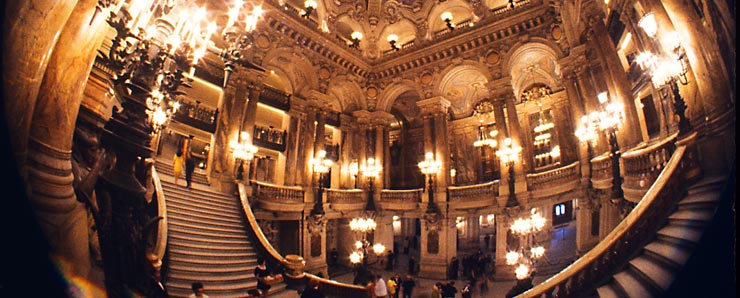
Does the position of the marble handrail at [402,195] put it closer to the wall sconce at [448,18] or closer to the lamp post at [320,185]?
the lamp post at [320,185]

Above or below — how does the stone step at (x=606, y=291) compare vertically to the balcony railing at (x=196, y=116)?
below

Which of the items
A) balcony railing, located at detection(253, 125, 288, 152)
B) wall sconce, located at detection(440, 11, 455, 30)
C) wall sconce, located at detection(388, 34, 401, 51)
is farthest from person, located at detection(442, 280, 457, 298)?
wall sconce, located at detection(388, 34, 401, 51)

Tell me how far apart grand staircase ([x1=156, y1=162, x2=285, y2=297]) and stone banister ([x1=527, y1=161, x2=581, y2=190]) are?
11.9 m

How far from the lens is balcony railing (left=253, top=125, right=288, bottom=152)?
14517 mm

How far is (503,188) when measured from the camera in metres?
13.4

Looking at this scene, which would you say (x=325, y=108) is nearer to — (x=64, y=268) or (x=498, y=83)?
(x=498, y=83)

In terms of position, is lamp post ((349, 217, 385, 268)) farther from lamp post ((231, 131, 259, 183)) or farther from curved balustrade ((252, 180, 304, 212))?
lamp post ((231, 131, 259, 183))

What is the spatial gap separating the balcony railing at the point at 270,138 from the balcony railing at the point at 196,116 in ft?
7.26

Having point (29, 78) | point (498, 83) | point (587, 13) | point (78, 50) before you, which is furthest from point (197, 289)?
point (498, 83)

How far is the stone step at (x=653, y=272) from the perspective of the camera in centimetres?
329

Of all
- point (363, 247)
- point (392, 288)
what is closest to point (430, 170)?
point (363, 247)

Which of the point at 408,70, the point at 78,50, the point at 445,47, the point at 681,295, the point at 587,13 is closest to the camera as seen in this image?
the point at 681,295

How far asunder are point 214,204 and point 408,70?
13293mm

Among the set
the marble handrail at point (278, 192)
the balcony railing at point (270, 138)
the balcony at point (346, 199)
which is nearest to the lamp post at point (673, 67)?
the marble handrail at point (278, 192)
